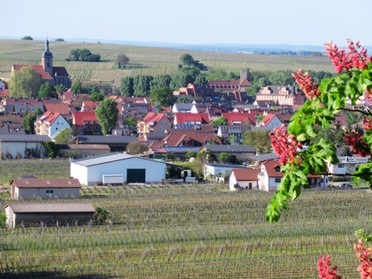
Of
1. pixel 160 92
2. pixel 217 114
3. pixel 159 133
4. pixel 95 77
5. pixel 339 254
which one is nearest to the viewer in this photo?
pixel 339 254

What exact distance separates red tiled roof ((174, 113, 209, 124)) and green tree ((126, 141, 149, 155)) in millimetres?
9958

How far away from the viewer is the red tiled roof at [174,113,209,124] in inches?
1963

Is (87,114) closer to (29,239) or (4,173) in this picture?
(4,173)

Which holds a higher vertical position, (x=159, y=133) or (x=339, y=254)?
(x=339, y=254)

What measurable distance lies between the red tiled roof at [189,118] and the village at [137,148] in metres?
0.06

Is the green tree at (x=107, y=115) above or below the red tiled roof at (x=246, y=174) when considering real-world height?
below

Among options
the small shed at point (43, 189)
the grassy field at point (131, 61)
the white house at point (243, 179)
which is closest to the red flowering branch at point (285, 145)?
the small shed at point (43, 189)

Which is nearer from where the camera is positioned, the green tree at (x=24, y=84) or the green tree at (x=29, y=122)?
the green tree at (x=29, y=122)

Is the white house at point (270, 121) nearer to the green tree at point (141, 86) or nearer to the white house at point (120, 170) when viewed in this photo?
the white house at point (120, 170)

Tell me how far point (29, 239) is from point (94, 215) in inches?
126

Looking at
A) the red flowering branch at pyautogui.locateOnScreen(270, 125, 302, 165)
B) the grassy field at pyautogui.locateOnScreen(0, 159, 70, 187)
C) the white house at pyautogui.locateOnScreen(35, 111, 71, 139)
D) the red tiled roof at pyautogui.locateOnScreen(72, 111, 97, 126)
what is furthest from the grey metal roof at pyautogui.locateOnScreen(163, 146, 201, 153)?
the red flowering branch at pyautogui.locateOnScreen(270, 125, 302, 165)

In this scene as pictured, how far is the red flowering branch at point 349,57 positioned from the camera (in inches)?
142

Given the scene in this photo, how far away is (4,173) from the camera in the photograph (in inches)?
1266

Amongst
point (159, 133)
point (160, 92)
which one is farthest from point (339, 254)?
point (160, 92)
